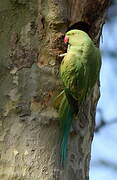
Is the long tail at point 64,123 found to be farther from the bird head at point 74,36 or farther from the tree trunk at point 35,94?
the bird head at point 74,36

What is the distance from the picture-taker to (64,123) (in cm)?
222

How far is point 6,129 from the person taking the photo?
2.17m

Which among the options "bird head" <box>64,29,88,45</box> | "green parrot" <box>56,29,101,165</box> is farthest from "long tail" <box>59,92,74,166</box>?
"bird head" <box>64,29,88,45</box>

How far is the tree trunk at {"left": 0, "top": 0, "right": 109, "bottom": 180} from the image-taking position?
2.15m

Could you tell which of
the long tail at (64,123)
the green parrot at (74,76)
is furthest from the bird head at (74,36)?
the long tail at (64,123)

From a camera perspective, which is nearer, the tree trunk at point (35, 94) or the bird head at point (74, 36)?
the tree trunk at point (35, 94)

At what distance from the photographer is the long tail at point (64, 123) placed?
2.20 meters

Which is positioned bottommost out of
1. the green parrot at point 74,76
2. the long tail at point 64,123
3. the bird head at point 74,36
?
the long tail at point 64,123

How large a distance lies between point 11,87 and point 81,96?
10.8 inches

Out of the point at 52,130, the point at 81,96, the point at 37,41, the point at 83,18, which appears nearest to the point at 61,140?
the point at 52,130

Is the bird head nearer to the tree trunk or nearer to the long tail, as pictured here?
the tree trunk

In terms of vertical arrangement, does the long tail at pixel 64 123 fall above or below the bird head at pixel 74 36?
below

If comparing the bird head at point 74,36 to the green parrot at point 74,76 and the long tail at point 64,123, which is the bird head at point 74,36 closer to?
the green parrot at point 74,76

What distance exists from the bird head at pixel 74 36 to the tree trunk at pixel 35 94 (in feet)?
0.14
